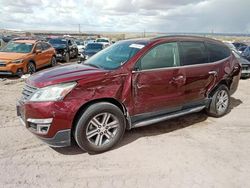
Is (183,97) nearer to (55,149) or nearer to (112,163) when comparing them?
(112,163)

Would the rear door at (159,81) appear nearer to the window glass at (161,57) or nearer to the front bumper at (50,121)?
the window glass at (161,57)

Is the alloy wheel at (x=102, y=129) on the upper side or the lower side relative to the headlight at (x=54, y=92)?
lower

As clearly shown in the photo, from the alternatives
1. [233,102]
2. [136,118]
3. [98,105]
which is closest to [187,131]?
[136,118]

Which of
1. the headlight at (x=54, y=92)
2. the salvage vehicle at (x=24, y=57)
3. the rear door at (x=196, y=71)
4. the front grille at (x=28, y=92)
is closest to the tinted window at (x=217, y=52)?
the rear door at (x=196, y=71)

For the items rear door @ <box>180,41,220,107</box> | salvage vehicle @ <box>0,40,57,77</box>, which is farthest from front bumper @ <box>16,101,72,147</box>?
salvage vehicle @ <box>0,40,57,77</box>

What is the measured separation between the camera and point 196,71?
200 inches

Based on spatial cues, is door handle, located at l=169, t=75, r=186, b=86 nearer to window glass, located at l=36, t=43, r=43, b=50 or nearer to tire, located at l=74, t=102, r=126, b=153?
tire, located at l=74, t=102, r=126, b=153

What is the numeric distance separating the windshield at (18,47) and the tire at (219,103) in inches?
352

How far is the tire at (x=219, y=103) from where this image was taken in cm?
564

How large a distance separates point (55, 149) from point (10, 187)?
3.59 ft

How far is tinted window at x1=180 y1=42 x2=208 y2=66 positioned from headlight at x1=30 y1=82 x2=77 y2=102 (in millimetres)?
2272

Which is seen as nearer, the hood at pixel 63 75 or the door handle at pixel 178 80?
the hood at pixel 63 75

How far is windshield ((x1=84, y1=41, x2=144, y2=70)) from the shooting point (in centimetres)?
443

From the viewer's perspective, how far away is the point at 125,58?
14.6 feet
